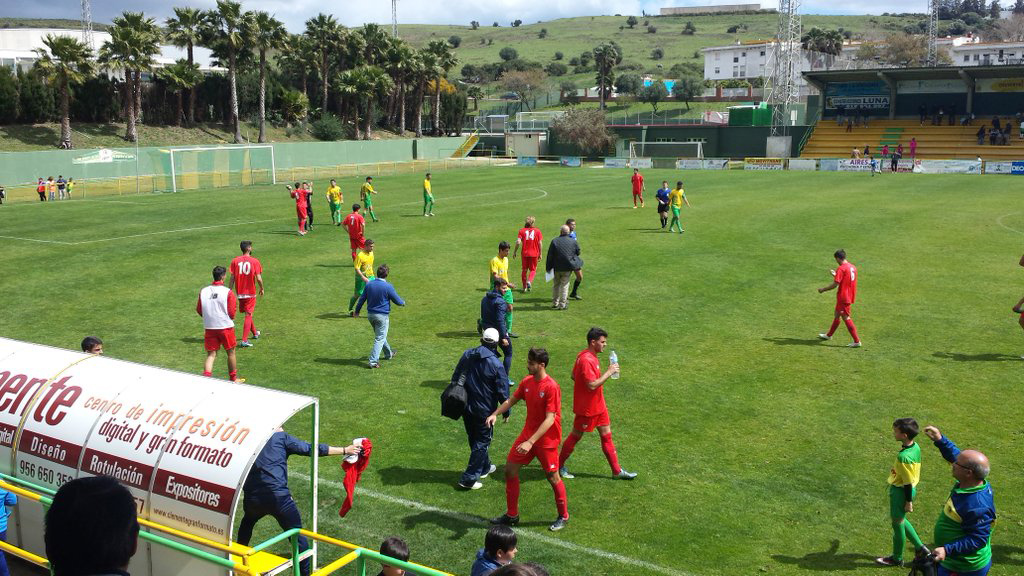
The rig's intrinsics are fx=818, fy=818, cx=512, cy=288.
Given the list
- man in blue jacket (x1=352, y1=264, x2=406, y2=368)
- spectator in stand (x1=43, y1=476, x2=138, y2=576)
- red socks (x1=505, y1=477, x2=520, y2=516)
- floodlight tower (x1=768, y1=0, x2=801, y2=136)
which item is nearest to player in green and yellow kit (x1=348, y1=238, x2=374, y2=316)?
man in blue jacket (x1=352, y1=264, x2=406, y2=368)

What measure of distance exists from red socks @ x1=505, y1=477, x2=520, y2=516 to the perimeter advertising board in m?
2.79

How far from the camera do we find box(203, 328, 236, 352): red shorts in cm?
1334

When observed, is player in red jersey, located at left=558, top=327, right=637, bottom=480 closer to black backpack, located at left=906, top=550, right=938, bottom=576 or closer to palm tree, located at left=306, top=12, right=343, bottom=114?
black backpack, located at left=906, top=550, right=938, bottom=576

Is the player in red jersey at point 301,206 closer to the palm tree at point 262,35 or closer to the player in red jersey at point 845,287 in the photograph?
the player in red jersey at point 845,287

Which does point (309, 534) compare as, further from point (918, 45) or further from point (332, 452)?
point (918, 45)

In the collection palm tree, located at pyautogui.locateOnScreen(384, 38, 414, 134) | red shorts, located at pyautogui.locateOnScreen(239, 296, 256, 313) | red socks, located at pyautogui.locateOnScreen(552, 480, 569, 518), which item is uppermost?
palm tree, located at pyautogui.locateOnScreen(384, 38, 414, 134)

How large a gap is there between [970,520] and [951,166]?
56099 mm

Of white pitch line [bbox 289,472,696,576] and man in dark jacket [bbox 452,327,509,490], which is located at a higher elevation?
man in dark jacket [bbox 452,327,509,490]

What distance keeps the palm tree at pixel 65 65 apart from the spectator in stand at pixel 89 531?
63.6 meters

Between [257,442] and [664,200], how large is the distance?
Answer: 26317mm

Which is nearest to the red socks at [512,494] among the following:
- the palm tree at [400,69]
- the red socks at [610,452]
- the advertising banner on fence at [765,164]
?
the red socks at [610,452]

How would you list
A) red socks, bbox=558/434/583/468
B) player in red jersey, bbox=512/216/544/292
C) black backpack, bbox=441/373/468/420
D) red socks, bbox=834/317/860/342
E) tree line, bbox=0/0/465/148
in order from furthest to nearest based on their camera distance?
tree line, bbox=0/0/465/148 < player in red jersey, bbox=512/216/544/292 < red socks, bbox=834/317/860/342 < red socks, bbox=558/434/583/468 < black backpack, bbox=441/373/468/420

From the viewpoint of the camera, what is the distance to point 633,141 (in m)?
80.7

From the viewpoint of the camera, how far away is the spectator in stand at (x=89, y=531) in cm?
341
